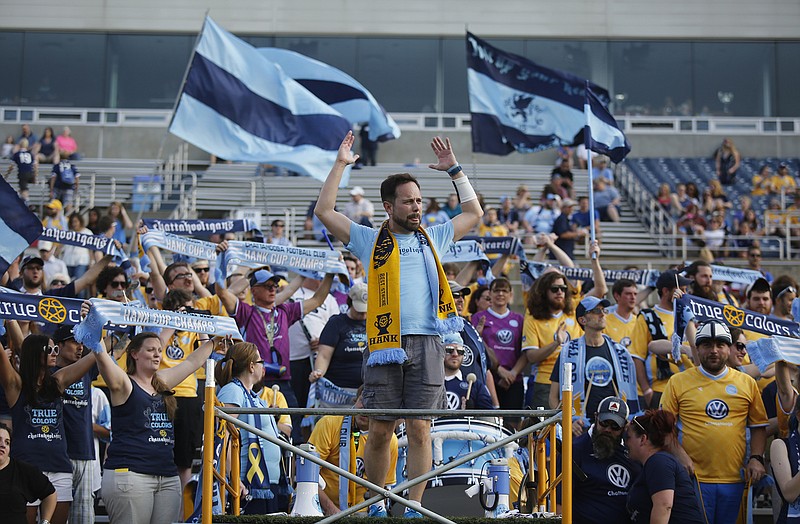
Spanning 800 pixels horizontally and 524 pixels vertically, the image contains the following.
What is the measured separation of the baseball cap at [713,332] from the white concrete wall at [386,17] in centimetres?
2440

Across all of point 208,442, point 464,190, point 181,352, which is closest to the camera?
point 208,442

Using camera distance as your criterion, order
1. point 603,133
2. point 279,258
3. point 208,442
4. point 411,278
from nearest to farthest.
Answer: point 208,442 → point 411,278 → point 279,258 → point 603,133

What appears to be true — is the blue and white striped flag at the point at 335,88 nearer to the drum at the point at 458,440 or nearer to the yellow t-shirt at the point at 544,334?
the yellow t-shirt at the point at 544,334

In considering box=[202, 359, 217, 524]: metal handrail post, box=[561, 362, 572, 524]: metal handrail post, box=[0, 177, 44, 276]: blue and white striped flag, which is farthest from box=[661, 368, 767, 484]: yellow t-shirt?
box=[0, 177, 44, 276]: blue and white striped flag

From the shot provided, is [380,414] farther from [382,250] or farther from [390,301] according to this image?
[382,250]

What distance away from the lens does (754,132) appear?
105 feet

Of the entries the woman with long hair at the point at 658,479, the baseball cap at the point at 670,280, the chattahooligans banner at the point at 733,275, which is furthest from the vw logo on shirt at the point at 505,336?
the woman with long hair at the point at 658,479

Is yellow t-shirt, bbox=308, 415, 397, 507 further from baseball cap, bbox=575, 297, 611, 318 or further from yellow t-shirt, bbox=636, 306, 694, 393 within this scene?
yellow t-shirt, bbox=636, 306, 694, 393

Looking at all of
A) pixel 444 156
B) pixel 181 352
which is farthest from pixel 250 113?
pixel 444 156

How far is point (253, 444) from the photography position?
323 inches

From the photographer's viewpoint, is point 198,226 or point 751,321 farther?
point 198,226

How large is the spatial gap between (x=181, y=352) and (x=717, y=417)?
4.41m

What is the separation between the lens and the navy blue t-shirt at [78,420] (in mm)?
8734

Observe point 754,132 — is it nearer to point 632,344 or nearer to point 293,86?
Result: point 293,86
